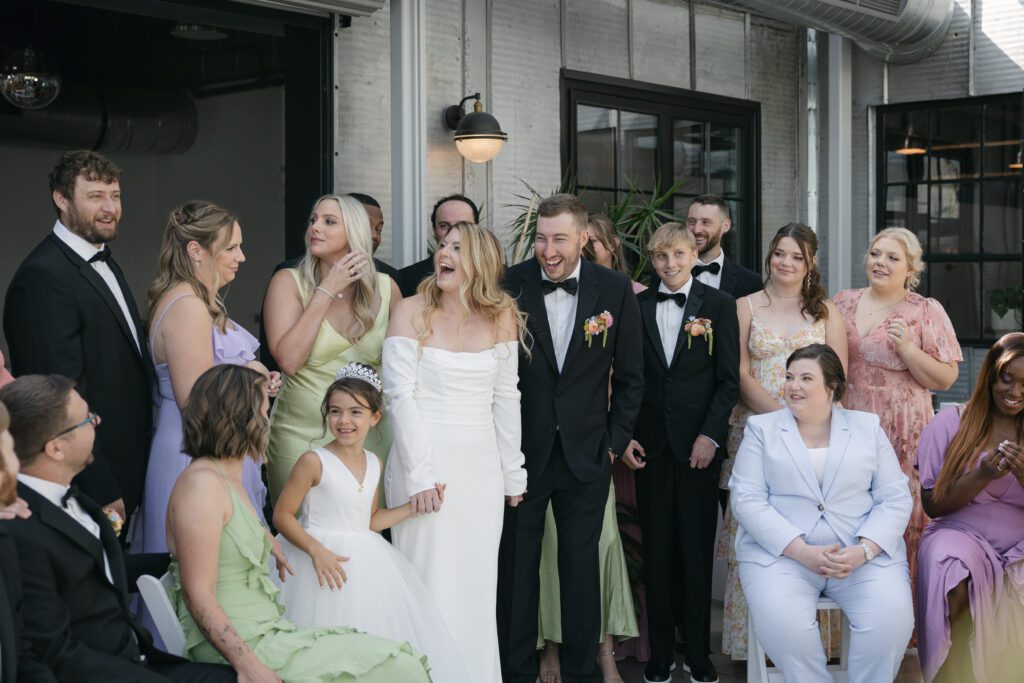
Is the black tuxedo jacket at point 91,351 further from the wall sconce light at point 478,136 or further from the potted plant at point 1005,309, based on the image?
the potted plant at point 1005,309

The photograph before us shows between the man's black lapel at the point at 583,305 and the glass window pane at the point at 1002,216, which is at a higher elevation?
the glass window pane at the point at 1002,216

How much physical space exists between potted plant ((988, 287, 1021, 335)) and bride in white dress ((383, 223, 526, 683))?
17.4 ft

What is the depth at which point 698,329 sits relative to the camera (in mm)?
4945

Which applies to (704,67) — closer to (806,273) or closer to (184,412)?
(806,273)

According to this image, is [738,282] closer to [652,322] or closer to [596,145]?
[652,322]

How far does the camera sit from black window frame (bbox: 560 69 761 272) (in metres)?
7.54

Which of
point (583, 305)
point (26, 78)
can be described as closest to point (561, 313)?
point (583, 305)

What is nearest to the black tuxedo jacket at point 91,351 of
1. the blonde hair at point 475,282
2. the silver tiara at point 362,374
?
the silver tiara at point 362,374

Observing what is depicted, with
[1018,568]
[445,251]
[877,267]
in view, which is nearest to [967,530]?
[1018,568]

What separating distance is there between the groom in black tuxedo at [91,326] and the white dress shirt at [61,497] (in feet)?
2.26

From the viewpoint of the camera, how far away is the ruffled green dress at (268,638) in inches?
126

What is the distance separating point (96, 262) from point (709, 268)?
2.92 metres

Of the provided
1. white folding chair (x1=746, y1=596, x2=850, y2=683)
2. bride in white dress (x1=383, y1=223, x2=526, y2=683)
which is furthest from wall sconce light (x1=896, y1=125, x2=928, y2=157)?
bride in white dress (x1=383, y1=223, x2=526, y2=683)

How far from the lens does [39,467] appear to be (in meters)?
2.91
